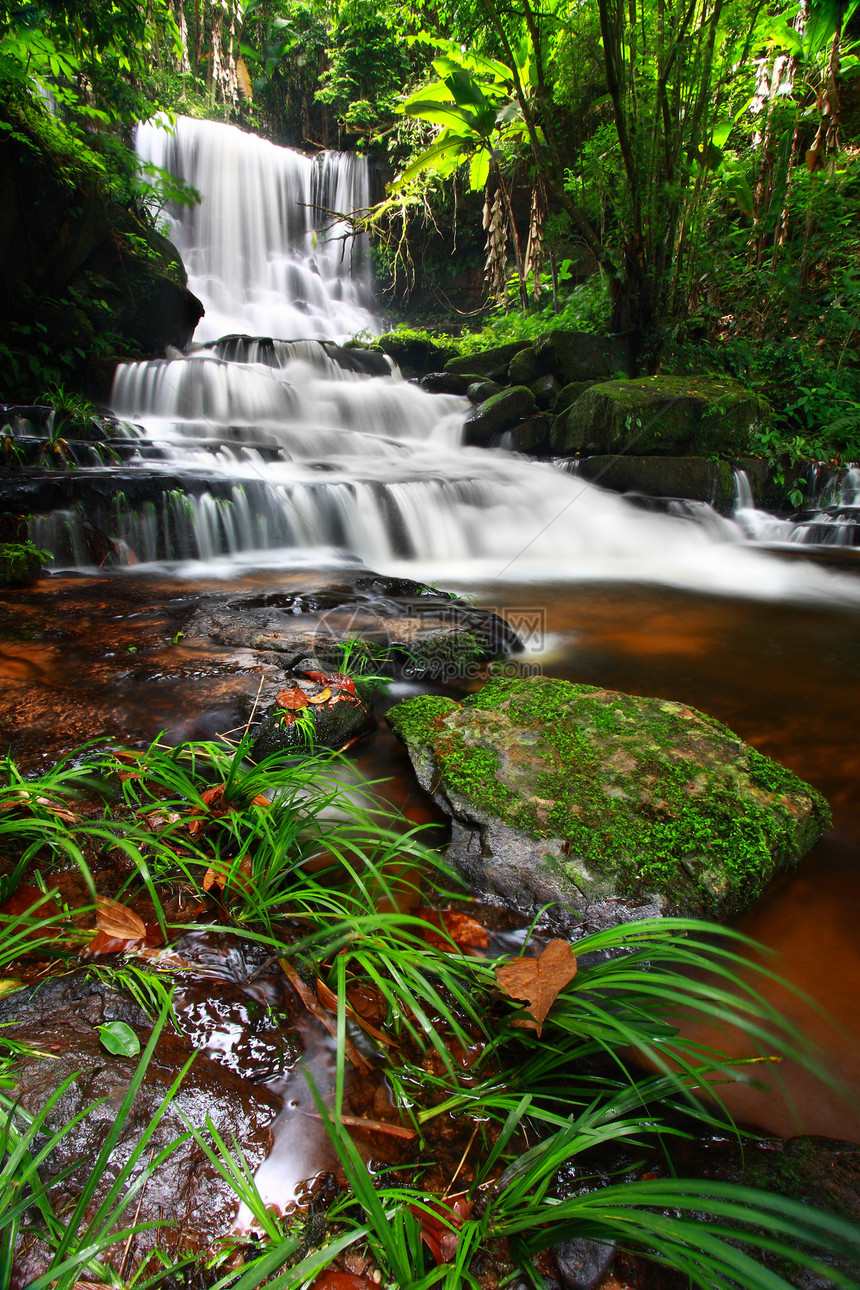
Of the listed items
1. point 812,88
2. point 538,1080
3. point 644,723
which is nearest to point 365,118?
point 812,88

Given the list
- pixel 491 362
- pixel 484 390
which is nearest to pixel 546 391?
pixel 484 390

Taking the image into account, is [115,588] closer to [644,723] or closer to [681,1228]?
[644,723]

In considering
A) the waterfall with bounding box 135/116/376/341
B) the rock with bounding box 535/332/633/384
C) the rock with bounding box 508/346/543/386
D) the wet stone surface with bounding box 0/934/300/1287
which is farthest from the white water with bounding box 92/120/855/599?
the wet stone surface with bounding box 0/934/300/1287

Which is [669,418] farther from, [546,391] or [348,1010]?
[348,1010]

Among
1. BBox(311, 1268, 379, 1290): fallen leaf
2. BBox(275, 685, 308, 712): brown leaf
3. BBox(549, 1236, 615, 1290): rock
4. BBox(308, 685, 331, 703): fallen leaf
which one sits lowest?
BBox(549, 1236, 615, 1290): rock

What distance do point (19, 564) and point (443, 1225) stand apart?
4.27 meters

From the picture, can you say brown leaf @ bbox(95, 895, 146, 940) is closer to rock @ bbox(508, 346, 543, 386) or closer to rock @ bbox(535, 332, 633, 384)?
rock @ bbox(535, 332, 633, 384)

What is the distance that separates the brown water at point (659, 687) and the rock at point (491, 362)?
23.7 ft

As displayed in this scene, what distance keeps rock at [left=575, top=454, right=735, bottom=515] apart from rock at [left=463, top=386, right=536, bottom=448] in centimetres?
223

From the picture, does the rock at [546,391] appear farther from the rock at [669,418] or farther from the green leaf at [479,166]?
the green leaf at [479,166]

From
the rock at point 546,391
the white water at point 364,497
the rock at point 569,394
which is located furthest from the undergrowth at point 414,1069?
the rock at point 546,391

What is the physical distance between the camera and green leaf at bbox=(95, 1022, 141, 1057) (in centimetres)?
96

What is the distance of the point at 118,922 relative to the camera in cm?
120

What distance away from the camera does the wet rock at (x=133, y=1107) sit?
772 mm
